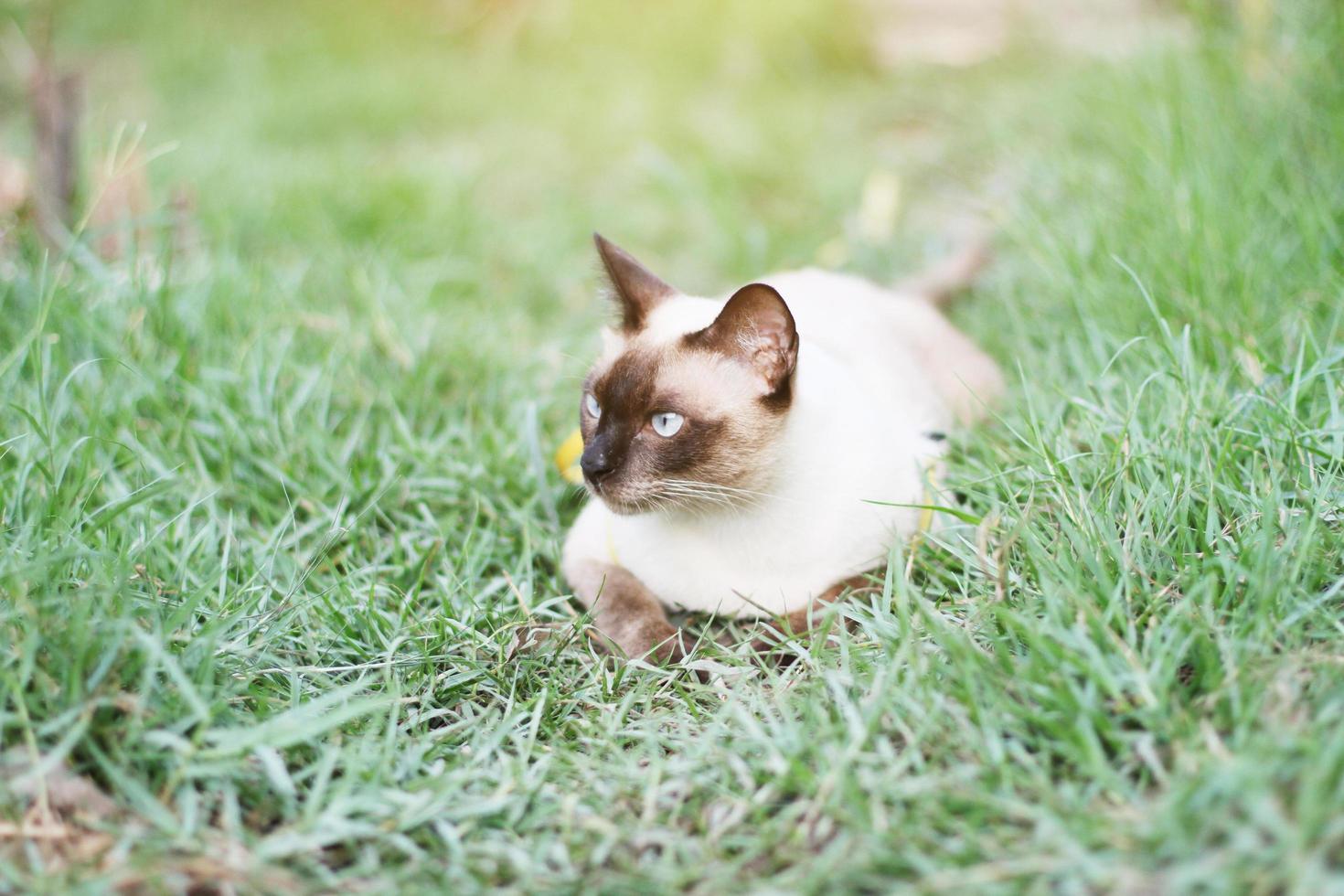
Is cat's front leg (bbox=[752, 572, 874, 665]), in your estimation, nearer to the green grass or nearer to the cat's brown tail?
the green grass

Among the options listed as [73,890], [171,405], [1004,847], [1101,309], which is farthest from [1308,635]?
[171,405]

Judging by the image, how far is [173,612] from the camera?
1.62m

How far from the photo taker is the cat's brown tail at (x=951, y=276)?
11.2 ft

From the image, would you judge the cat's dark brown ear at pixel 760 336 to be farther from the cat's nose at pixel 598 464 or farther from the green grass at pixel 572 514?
the green grass at pixel 572 514

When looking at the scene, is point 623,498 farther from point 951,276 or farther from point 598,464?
point 951,276

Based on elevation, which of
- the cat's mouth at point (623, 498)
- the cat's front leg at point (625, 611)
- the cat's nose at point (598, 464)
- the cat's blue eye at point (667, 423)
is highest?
the cat's blue eye at point (667, 423)

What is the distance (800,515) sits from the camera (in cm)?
204

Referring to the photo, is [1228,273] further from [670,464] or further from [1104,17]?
[1104,17]

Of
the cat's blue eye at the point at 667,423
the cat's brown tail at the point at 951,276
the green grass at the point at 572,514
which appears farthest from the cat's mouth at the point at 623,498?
the cat's brown tail at the point at 951,276

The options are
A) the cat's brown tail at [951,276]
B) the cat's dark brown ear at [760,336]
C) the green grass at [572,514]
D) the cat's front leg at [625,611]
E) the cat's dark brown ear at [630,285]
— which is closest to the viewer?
the green grass at [572,514]

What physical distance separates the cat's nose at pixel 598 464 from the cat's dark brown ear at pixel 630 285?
1.23 ft

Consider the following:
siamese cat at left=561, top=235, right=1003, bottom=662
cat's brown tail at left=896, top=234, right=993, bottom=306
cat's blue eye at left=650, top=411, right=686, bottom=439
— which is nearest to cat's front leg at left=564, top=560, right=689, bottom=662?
siamese cat at left=561, top=235, right=1003, bottom=662

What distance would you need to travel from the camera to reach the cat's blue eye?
6.47 ft

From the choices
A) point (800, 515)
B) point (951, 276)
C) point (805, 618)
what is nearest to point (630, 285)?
point (800, 515)
